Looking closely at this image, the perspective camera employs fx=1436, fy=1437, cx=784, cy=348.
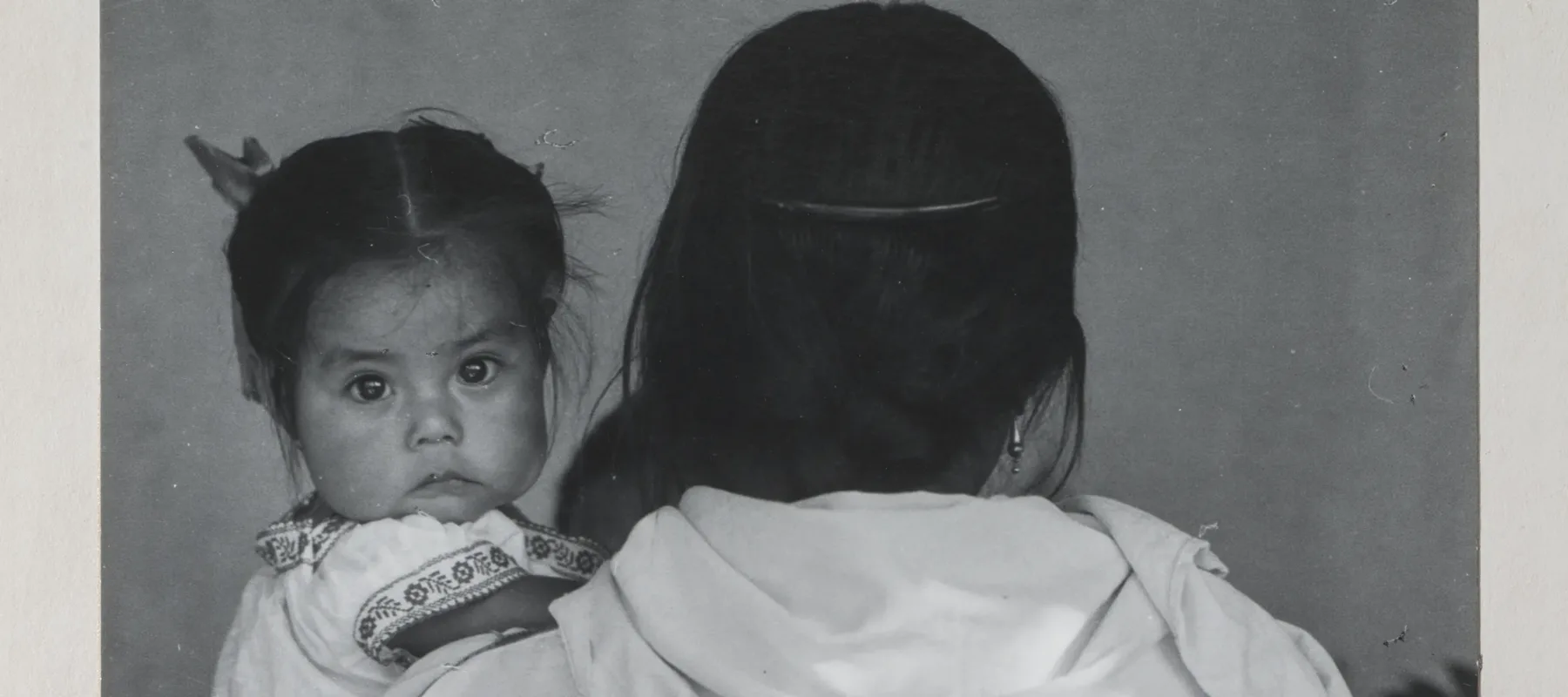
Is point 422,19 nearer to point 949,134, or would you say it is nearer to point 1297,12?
point 949,134

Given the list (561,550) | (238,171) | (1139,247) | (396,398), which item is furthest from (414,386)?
(1139,247)

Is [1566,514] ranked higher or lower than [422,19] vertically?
lower

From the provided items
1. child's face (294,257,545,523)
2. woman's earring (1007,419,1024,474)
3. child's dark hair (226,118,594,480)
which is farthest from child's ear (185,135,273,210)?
woman's earring (1007,419,1024,474)

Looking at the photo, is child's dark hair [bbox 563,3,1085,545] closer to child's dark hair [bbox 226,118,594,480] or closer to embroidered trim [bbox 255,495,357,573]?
child's dark hair [bbox 226,118,594,480]

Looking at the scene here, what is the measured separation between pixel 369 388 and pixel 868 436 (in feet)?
1.87

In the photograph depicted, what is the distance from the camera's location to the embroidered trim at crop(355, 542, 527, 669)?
159 cm

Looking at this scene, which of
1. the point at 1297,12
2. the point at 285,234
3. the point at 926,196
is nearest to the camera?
the point at 926,196

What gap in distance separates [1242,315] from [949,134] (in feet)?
1.45

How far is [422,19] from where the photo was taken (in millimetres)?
1752

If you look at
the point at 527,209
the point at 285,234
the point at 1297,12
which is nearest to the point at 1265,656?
A: the point at 1297,12

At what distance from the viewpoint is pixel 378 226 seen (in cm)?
166

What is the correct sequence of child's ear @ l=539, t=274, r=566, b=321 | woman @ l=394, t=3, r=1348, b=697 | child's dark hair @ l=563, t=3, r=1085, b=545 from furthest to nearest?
child's ear @ l=539, t=274, r=566, b=321, child's dark hair @ l=563, t=3, r=1085, b=545, woman @ l=394, t=3, r=1348, b=697

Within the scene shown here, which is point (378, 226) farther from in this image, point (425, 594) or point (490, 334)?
point (425, 594)

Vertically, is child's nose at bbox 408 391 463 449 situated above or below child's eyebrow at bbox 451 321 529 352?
below
